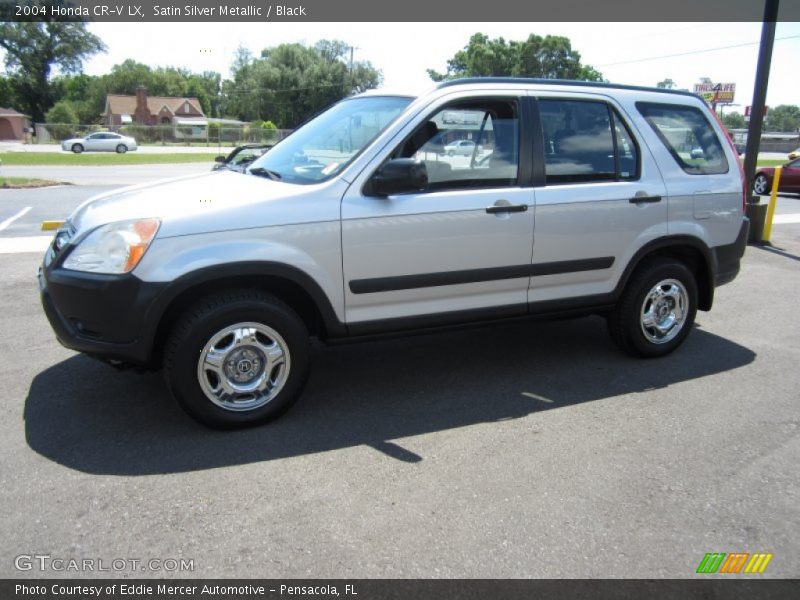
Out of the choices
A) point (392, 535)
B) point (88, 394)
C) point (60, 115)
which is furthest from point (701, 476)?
point (60, 115)

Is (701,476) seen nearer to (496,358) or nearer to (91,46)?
(496,358)

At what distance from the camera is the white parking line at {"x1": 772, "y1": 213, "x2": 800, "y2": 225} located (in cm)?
1313

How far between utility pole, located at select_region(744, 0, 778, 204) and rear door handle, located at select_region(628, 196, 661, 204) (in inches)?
227

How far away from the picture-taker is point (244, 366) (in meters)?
3.69

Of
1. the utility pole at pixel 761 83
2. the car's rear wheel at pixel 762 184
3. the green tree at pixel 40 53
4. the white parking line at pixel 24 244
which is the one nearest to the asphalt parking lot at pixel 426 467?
the white parking line at pixel 24 244

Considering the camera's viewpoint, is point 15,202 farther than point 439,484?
Yes

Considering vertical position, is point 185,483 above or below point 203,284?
below

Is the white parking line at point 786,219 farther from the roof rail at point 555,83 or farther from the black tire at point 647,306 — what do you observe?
the black tire at point 647,306

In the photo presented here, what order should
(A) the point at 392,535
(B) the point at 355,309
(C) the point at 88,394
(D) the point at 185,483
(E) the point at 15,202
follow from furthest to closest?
(E) the point at 15,202 → (C) the point at 88,394 → (B) the point at 355,309 → (D) the point at 185,483 → (A) the point at 392,535

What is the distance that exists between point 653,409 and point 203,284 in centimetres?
287

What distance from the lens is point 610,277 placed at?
4.68 metres

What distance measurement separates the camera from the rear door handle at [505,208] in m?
4.07

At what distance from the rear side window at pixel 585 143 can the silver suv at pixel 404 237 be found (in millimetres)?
14

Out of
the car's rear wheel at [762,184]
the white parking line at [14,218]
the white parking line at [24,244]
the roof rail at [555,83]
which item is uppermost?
the roof rail at [555,83]
